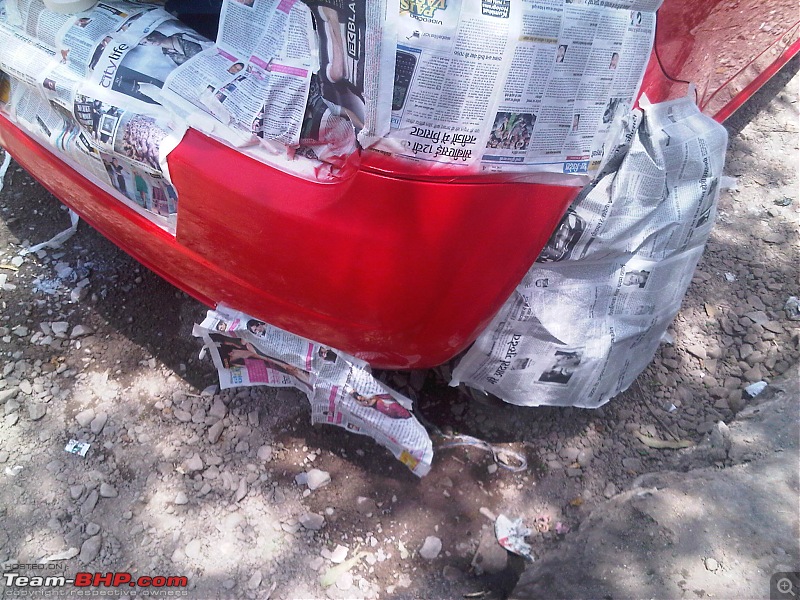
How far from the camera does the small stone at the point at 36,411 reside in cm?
154

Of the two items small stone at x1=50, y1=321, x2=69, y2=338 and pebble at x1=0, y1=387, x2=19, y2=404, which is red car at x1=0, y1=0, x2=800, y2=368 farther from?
pebble at x1=0, y1=387, x2=19, y2=404

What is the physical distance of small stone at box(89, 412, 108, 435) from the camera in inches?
60.2

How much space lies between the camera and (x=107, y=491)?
143cm

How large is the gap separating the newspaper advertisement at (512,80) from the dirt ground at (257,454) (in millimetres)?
796

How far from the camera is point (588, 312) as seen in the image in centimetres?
138

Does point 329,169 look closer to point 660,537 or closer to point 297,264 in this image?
point 297,264

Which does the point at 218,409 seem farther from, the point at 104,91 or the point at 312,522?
the point at 104,91

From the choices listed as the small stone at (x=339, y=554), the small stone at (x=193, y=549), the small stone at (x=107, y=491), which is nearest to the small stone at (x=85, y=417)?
the small stone at (x=107, y=491)

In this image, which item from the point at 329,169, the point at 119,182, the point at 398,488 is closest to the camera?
the point at 329,169

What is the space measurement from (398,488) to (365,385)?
0.31 m

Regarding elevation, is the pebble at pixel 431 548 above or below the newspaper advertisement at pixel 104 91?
below

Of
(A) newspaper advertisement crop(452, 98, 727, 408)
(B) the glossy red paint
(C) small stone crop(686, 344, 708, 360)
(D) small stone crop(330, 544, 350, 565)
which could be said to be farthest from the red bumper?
(C) small stone crop(686, 344, 708, 360)

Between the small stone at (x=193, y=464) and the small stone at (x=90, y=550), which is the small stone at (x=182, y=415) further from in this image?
the small stone at (x=90, y=550)

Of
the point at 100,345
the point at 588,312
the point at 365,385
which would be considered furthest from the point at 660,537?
the point at 100,345
